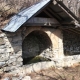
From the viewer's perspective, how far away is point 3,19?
6.73m

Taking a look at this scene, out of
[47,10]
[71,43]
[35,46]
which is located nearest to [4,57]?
[35,46]

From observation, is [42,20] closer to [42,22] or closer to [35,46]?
[42,22]

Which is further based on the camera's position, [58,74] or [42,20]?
[42,20]

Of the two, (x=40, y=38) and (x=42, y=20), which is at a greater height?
(x=42, y=20)

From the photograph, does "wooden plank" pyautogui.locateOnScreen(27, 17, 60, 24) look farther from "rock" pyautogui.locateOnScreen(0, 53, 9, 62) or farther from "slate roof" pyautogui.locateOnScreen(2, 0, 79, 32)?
"rock" pyautogui.locateOnScreen(0, 53, 9, 62)

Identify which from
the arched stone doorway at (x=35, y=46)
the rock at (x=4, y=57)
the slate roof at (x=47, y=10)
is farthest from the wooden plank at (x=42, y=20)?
the rock at (x=4, y=57)

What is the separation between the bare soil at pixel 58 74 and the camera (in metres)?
5.73

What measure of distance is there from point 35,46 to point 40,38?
528 millimetres

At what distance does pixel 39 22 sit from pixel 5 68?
2.24 meters

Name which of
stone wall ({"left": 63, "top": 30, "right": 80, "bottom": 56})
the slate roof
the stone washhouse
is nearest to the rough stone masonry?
the stone washhouse

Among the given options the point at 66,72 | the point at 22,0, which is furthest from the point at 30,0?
the point at 66,72

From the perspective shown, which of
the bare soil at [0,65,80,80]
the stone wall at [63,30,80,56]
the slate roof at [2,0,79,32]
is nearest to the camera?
the slate roof at [2,0,79,32]

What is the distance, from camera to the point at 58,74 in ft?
20.2

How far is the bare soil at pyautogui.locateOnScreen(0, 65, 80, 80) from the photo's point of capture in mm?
5728
